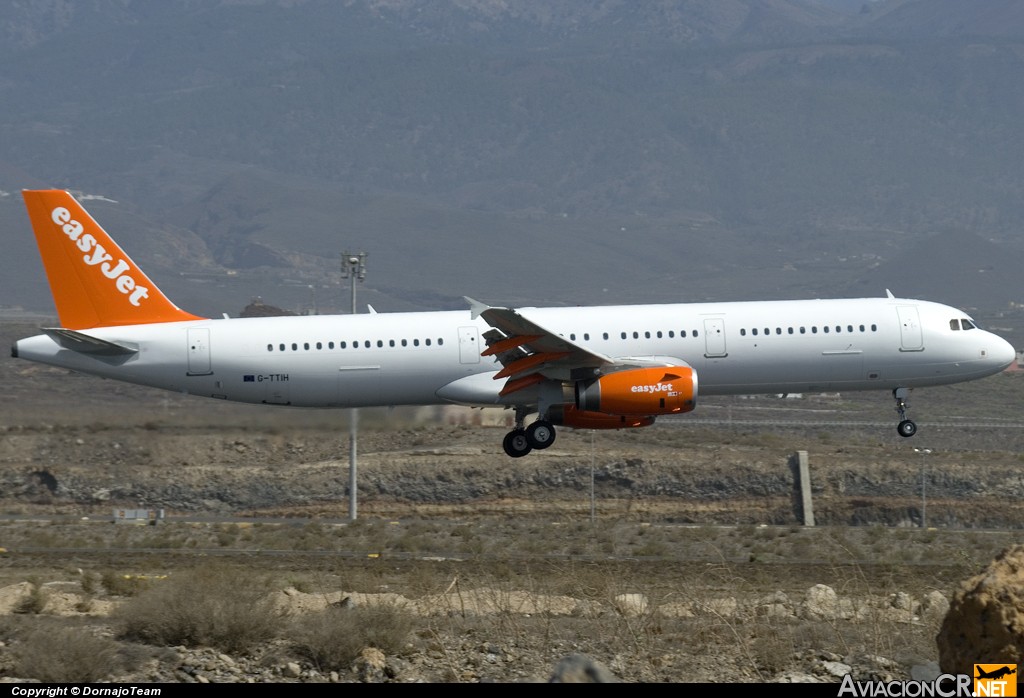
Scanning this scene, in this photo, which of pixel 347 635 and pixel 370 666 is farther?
pixel 347 635

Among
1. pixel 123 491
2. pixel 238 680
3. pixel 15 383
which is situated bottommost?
pixel 238 680

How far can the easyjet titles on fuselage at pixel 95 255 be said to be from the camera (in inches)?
1781

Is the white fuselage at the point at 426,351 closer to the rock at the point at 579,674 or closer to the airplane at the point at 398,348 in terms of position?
the airplane at the point at 398,348

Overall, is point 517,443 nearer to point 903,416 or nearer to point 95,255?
point 903,416

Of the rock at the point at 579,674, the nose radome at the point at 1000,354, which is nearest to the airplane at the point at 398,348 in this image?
the nose radome at the point at 1000,354

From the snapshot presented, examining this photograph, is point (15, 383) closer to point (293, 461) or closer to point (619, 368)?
point (293, 461)

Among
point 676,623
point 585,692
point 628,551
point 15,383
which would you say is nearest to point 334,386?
point 628,551

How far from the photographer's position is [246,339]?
45.2 metres

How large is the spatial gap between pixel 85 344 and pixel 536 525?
23.9 meters

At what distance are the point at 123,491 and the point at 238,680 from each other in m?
54.6

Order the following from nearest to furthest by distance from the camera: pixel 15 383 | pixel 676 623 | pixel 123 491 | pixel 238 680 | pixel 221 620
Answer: pixel 238 680 < pixel 221 620 < pixel 676 623 < pixel 123 491 < pixel 15 383

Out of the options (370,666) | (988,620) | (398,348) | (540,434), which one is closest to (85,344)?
(398,348)

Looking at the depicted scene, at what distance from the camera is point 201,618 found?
2625 centimetres

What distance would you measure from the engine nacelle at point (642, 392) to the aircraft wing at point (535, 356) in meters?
0.56
